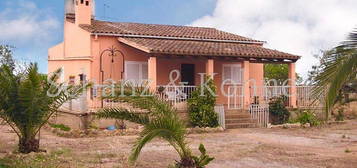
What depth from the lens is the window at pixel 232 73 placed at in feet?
78.8

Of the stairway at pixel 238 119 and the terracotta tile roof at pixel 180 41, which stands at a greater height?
the terracotta tile roof at pixel 180 41

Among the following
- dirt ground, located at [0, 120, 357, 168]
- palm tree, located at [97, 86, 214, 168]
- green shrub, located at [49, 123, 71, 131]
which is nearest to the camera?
palm tree, located at [97, 86, 214, 168]

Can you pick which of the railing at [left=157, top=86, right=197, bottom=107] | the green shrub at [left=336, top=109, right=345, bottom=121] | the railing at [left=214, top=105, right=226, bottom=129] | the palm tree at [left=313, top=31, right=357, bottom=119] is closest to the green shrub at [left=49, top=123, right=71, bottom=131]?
the railing at [left=157, top=86, right=197, bottom=107]

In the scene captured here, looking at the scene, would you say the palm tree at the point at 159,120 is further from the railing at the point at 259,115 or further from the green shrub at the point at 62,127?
the railing at the point at 259,115

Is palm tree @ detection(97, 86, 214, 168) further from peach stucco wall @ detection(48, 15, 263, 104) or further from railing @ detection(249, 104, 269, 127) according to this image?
railing @ detection(249, 104, 269, 127)

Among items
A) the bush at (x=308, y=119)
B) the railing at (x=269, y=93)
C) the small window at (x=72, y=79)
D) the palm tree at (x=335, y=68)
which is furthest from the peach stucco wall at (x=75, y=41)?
the palm tree at (x=335, y=68)

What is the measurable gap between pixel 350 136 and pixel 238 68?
8433 millimetres

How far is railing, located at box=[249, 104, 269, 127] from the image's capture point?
20.5m

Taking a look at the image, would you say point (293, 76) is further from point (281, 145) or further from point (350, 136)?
point (281, 145)

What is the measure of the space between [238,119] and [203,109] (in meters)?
2.11

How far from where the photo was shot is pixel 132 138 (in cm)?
1647

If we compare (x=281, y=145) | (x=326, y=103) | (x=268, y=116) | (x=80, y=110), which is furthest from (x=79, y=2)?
(x=326, y=103)

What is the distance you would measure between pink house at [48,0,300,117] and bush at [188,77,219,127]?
1.59 m

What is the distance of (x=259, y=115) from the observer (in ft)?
67.7
